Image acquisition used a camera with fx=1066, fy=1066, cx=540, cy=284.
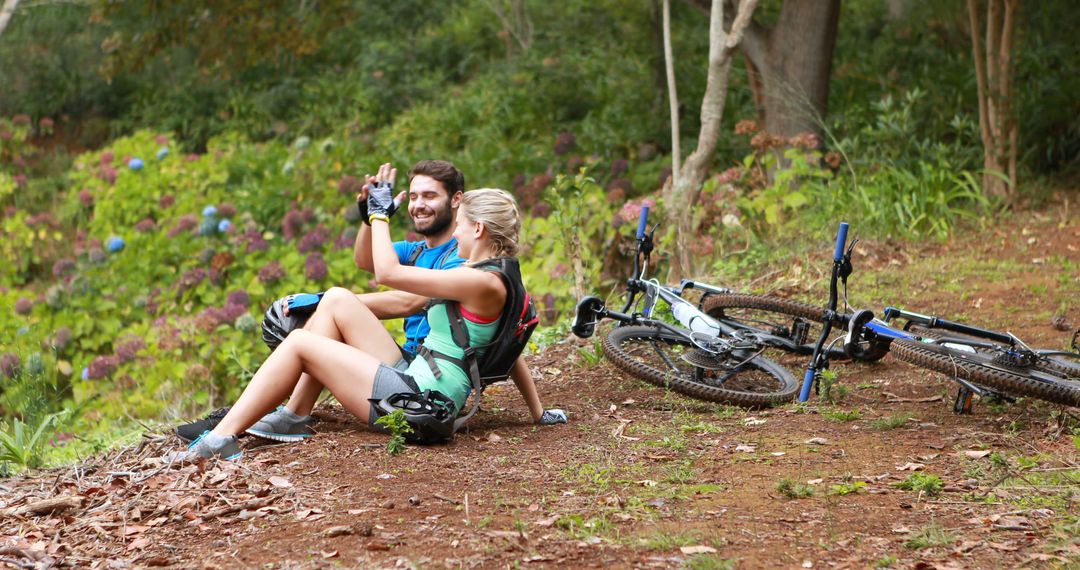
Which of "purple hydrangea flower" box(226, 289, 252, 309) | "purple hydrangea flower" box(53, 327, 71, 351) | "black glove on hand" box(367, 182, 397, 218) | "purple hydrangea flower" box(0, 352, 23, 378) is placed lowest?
"purple hydrangea flower" box(53, 327, 71, 351)

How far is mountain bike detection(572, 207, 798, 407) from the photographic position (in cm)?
470

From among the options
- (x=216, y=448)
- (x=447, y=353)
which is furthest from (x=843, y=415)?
(x=216, y=448)

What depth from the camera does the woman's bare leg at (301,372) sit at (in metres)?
3.93

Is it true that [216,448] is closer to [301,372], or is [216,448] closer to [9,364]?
[301,372]

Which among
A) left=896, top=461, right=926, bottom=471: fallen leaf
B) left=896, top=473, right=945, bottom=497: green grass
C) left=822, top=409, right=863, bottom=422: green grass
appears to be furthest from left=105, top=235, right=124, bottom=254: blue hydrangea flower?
left=896, top=473, right=945, bottom=497: green grass

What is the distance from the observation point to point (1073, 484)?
335cm

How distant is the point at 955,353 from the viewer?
429 cm

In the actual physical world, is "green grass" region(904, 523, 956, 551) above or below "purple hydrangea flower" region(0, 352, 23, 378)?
above

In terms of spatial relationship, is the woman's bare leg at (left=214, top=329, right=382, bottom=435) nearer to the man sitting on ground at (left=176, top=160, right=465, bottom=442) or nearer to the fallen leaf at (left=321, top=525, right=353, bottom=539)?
the man sitting on ground at (left=176, top=160, right=465, bottom=442)

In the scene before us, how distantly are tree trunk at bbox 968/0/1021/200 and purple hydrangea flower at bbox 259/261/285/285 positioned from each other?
17.6 ft

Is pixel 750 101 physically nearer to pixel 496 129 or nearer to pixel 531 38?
pixel 496 129

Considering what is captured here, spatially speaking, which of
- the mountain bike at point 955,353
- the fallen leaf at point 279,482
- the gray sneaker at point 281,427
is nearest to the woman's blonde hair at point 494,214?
the gray sneaker at point 281,427

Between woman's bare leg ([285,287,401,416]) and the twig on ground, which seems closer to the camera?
the twig on ground

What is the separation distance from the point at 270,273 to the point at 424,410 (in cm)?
379
